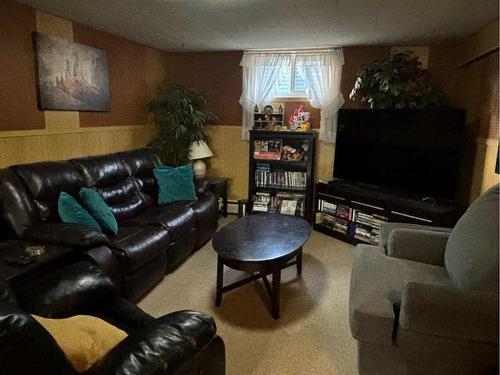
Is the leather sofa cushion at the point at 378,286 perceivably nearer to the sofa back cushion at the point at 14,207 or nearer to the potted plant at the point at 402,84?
the potted plant at the point at 402,84

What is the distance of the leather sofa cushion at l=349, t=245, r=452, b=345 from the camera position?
5.31 feet

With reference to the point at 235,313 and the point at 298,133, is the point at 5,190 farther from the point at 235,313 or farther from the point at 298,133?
the point at 298,133

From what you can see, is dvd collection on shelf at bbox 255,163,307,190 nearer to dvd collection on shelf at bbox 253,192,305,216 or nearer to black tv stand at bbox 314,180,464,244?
dvd collection on shelf at bbox 253,192,305,216

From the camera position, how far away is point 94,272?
176 centimetres

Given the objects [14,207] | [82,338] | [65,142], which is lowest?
[82,338]

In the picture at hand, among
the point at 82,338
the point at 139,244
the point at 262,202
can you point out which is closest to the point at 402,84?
the point at 262,202

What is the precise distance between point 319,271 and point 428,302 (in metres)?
1.64

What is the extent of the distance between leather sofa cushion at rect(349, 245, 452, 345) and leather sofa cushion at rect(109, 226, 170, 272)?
1451 mm

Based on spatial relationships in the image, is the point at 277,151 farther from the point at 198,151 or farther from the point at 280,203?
the point at 198,151

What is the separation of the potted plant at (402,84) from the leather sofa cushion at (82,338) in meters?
3.47

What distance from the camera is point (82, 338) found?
111 centimetres

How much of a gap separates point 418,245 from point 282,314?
1034 millimetres

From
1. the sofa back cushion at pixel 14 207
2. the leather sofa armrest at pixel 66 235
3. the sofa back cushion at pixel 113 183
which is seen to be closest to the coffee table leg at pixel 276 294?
the leather sofa armrest at pixel 66 235

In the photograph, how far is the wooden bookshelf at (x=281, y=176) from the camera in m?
4.44
